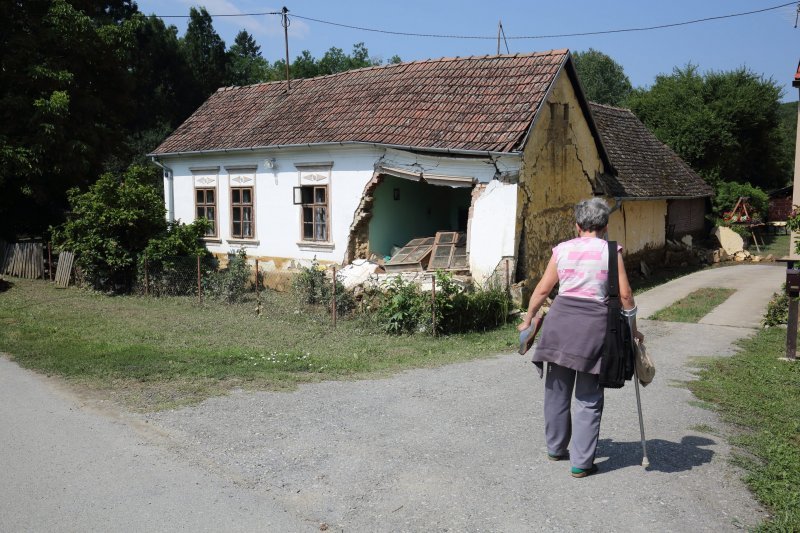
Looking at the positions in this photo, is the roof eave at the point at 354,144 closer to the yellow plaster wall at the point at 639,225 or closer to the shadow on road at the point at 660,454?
the yellow plaster wall at the point at 639,225

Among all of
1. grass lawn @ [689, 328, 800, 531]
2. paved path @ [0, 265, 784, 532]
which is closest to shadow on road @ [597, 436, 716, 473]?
paved path @ [0, 265, 784, 532]

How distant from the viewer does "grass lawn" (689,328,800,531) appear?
14.7ft

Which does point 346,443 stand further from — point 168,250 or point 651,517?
point 168,250

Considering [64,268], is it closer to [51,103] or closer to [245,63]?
[51,103]

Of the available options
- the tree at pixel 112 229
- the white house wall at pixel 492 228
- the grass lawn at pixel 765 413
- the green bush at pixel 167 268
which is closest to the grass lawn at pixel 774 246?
the white house wall at pixel 492 228

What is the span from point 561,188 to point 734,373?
688 centimetres

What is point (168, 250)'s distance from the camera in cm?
1579

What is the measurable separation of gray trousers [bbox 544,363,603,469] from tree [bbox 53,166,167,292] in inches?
516

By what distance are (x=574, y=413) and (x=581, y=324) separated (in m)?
0.65

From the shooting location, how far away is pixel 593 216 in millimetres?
4766

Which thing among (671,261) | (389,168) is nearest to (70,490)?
(389,168)

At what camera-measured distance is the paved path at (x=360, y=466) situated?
13.9 ft

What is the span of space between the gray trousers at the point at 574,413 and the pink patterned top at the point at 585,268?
557mm

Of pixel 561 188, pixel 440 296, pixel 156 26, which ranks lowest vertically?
pixel 440 296
